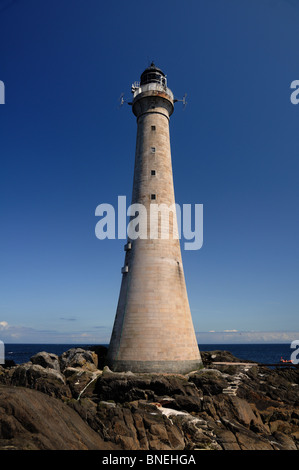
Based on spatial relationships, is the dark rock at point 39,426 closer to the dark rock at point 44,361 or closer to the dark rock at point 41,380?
the dark rock at point 41,380

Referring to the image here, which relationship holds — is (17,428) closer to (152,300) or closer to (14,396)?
(14,396)

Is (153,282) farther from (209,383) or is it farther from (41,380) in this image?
(41,380)

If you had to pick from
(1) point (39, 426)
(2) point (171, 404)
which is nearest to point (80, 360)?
(2) point (171, 404)

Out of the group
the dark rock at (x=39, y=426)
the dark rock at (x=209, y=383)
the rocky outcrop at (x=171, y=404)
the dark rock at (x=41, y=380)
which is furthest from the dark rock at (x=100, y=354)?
the dark rock at (x=39, y=426)

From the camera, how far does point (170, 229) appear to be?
2617 centimetres

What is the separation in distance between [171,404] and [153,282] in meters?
8.60

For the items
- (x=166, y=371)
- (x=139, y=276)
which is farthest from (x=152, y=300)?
(x=166, y=371)

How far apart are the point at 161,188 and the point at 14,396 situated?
1906 centimetres

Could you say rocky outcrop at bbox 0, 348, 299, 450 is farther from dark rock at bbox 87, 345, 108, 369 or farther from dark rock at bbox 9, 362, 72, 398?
dark rock at bbox 87, 345, 108, 369

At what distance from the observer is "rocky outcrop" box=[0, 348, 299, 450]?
1404 centimetres

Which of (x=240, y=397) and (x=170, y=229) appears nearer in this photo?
(x=240, y=397)

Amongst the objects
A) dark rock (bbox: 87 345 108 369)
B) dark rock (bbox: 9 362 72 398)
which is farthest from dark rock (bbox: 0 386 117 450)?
dark rock (bbox: 87 345 108 369)
